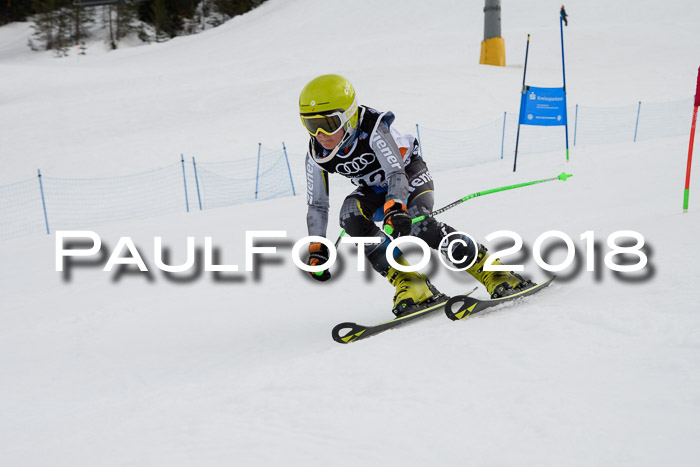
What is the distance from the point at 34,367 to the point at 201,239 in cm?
434

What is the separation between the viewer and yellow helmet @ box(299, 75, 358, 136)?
3.42 metres

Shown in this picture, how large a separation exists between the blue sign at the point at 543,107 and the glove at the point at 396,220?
850 centimetres

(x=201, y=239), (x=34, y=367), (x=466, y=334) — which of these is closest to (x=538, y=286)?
(x=466, y=334)

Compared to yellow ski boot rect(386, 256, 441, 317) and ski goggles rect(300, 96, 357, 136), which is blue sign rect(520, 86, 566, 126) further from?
ski goggles rect(300, 96, 357, 136)

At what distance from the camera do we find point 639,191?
7.64 metres

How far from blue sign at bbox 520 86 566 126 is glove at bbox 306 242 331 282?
8.41m

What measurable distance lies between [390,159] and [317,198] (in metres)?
0.62

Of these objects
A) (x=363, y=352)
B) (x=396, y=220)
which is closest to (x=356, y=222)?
(x=396, y=220)

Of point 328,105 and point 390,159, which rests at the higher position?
point 328,105

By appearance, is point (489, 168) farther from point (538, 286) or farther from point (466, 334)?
point (466, 334)

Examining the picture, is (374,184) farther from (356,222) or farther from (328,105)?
(328,105)

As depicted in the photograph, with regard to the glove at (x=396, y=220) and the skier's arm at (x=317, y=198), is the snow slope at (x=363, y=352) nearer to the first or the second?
the glove at (x=396, y=220)

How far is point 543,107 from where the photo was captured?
11148 millimetres

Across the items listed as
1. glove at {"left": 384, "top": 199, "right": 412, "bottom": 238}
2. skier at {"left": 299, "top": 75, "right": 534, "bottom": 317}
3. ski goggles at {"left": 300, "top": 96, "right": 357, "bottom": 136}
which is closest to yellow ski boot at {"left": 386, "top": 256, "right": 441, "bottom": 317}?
skier at {"left": 299, "top": 75, "right": 534, "bottom": 317}
